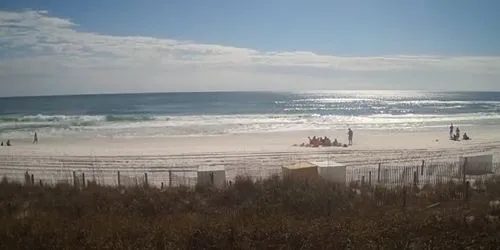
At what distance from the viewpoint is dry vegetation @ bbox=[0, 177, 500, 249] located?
8289 mm

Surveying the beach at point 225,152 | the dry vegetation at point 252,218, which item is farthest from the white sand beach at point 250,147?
the dry vegetation at point 252,218

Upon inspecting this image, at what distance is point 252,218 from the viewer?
1009 centimetres

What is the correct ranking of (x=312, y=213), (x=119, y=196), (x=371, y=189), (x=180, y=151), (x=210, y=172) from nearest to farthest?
(x=312, y=213) < (x=119, y=196) < (x=371, y=189) < (x=210, y=172) < (x=180, y=151)

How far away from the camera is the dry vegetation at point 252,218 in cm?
829

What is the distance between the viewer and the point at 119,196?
43.7 ft

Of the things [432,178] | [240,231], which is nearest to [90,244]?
[240,231]

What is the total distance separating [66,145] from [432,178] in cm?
2882

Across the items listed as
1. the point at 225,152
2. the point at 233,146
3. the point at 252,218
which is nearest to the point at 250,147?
the point at 233,146

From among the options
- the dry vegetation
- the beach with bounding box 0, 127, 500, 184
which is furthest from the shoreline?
the dry vegetation

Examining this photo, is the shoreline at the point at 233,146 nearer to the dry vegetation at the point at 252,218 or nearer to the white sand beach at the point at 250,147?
the white sand beach at the point at 250,147

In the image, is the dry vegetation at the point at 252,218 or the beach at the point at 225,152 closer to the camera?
the dry vegetation at the point at 252,218

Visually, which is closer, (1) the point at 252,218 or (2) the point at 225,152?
(1) the point at 252,218

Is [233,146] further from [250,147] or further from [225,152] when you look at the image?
[225,152]

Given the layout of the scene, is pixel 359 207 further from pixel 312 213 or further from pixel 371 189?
pixel 371 189
